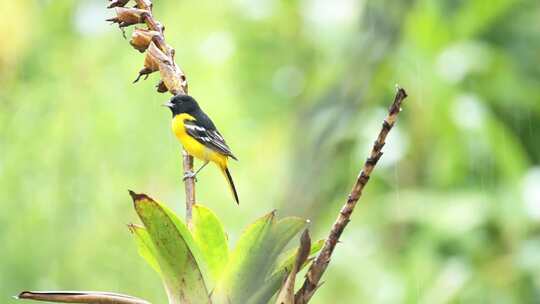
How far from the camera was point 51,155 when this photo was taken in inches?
47.5

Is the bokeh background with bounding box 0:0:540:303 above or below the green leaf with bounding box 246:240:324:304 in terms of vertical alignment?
above

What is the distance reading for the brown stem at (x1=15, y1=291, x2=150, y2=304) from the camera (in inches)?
7.1

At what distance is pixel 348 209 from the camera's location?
0.18 metres

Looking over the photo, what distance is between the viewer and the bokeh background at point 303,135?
3.41 ft

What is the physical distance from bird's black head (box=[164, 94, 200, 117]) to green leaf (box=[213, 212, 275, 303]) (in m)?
0.04

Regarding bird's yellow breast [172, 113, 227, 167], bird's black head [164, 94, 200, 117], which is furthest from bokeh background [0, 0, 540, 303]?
bird's black head [164, 94, 200, 117]

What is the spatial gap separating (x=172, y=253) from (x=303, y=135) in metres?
0.50

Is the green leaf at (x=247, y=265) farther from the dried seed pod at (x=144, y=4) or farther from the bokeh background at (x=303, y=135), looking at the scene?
the bokeh background at (x=303, y=135)

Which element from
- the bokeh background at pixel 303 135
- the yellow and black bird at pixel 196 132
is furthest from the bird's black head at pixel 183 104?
the bokeh background at pixel 303 135

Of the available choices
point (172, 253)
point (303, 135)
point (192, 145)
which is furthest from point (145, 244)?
point (303, 135)

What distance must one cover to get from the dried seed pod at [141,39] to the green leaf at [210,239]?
0.13ft

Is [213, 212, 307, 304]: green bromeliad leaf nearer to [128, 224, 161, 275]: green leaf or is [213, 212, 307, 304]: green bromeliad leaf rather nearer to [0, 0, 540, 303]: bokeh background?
[128, 224, 161, 275]: green leaf

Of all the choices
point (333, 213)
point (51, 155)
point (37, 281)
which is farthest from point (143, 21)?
point (333, 213)

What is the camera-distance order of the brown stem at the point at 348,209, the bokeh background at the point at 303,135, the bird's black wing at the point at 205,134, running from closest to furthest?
the brown stem at the point at 348,209 < the bird's black wing at the point at 205,134 < the bokeh background at the point at 303,135
